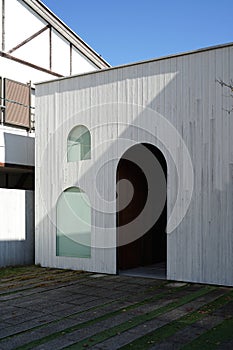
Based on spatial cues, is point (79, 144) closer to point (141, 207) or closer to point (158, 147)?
point (158, 147)

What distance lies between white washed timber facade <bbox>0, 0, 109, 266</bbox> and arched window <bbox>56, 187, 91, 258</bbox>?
106 centimetres

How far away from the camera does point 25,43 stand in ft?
43.9

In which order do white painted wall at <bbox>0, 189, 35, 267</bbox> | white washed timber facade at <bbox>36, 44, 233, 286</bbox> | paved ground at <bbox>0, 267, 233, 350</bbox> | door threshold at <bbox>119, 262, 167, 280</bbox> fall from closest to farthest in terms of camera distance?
paved ground at <bbox>0, 267, 233, 350</bbox> < white washed timber facade at <bbox>36, 44, 233, 286</bbox> < door threshold at <bbox>119, 262, 167, 280</bbox> < white painted wall at <bbox>0, 189, 35, 267</bbox>

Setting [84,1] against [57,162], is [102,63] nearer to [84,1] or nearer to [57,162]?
[84,1]

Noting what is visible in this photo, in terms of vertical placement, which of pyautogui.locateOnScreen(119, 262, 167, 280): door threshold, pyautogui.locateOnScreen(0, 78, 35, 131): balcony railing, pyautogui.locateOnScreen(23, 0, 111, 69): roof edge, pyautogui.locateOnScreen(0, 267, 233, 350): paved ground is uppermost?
pyautogui.locateOnScreen(23, 0, 111, 69): roof edge

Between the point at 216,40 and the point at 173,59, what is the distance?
83 centimetres

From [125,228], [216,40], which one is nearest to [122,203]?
[125,228]

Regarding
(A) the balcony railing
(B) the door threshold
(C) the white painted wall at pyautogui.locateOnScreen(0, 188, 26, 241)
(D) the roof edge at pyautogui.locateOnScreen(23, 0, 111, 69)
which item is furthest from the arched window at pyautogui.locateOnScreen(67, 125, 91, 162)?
(D) the roof edge at pyautogui.locateOnScreen(23, 0, 111, 69)

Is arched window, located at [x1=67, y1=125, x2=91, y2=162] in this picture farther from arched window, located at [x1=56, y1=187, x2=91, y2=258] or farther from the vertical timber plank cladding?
the vertical timber plank cladding

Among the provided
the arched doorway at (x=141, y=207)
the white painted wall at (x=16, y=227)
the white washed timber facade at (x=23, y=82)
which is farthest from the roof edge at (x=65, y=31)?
the white painted wall at (x=16, y=227)

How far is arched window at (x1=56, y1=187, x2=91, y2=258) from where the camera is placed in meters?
9.17

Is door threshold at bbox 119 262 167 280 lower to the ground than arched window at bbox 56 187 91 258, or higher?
lower

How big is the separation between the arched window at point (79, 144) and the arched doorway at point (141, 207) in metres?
0.77

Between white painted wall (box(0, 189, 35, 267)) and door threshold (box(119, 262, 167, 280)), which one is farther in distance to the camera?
white painted wall (box(0, 189, 35, 267))
